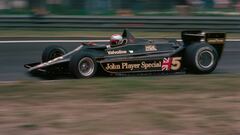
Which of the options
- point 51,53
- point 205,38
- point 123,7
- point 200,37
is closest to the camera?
point 51,53

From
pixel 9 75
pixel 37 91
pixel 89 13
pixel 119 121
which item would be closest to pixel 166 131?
pixel 119 121

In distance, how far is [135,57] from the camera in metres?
9.74

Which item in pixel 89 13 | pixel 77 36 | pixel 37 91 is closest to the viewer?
pixel 37 91

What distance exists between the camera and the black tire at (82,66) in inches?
365

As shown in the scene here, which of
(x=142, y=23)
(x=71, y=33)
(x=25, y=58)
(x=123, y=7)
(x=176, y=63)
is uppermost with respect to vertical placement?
(x=123, y=7)

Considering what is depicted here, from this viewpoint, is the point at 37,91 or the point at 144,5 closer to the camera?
the point at 37,91

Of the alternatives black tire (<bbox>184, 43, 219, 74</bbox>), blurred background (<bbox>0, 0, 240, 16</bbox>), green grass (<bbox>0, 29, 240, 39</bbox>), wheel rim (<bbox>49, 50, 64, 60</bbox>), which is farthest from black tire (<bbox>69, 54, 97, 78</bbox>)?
blurred background (<bbox>0, 0, 240, 16</bbox>)

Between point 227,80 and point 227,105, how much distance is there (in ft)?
6.58

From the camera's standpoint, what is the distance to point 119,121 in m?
5.78

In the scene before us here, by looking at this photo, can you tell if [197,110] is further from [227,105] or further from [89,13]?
[89,13]

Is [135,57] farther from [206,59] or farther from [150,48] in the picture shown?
[206,59]

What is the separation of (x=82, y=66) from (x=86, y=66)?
0.28 feet

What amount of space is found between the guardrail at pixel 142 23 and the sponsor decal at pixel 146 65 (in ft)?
22.4

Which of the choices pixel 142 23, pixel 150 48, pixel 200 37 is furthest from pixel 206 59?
pixel 142 23
